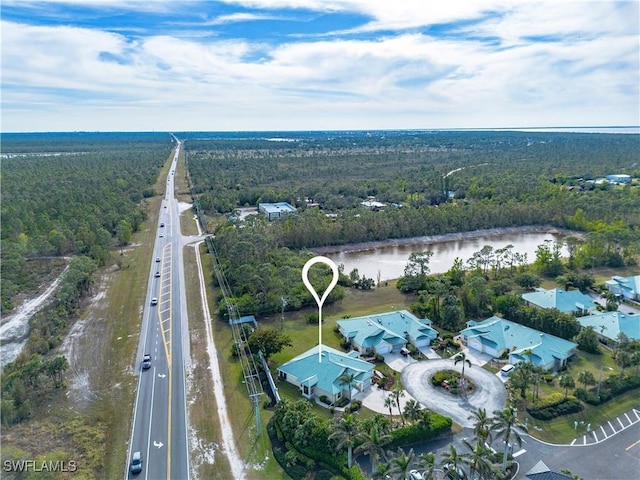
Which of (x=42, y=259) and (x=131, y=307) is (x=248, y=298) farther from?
(x=42, y=259)

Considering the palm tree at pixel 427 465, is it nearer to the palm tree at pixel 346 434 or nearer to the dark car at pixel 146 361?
the palm tree at pixel 346 434

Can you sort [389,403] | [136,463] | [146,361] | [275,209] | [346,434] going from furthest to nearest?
[275,209]
[146,361]
[389,403]
[136,463]
[346,434]

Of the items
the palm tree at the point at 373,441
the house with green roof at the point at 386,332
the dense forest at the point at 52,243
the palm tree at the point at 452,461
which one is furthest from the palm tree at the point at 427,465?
the dense forest at the point at 52,243

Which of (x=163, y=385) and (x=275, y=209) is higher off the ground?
(x=275, y=209)

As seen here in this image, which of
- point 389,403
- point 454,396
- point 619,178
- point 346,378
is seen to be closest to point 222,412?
point 346,378

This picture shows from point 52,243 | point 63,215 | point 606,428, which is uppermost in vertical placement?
point 63,215

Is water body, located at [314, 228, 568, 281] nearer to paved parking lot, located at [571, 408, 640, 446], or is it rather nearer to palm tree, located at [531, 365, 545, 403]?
palm tree, located at [531, 365, 545, 403]

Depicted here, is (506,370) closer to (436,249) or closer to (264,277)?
(264,277)
